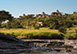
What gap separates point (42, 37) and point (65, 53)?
19.9 metres

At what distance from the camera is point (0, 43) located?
2759 cm

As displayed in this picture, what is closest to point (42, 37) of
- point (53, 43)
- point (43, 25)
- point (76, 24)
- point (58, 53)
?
point (53, 43)

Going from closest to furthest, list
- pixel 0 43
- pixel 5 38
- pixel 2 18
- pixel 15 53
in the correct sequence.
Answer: pixel 15 53 → pixel 0 43 → pixel 5 38 → pixel 2 18

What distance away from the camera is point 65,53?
2289 cm

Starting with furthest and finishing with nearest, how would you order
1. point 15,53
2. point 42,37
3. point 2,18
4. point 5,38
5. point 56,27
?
point 56,27, point 42,37, point 2,18, point 5,38, point 15,53

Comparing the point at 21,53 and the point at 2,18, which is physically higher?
the point at 2,18

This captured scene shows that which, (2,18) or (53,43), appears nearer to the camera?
(53,43)

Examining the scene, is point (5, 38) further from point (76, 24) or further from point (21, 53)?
point (76, 24)

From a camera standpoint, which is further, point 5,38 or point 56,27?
point 56,27

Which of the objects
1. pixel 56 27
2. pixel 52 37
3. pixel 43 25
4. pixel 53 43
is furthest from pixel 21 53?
pixel 43 25

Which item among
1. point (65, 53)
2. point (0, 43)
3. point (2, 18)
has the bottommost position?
point (65, 53)

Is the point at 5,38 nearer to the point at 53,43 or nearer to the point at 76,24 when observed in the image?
the point at 53,43

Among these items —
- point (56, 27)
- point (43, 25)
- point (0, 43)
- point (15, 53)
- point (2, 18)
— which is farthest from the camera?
point (43, 25)

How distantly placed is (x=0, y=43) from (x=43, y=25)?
148 ft
